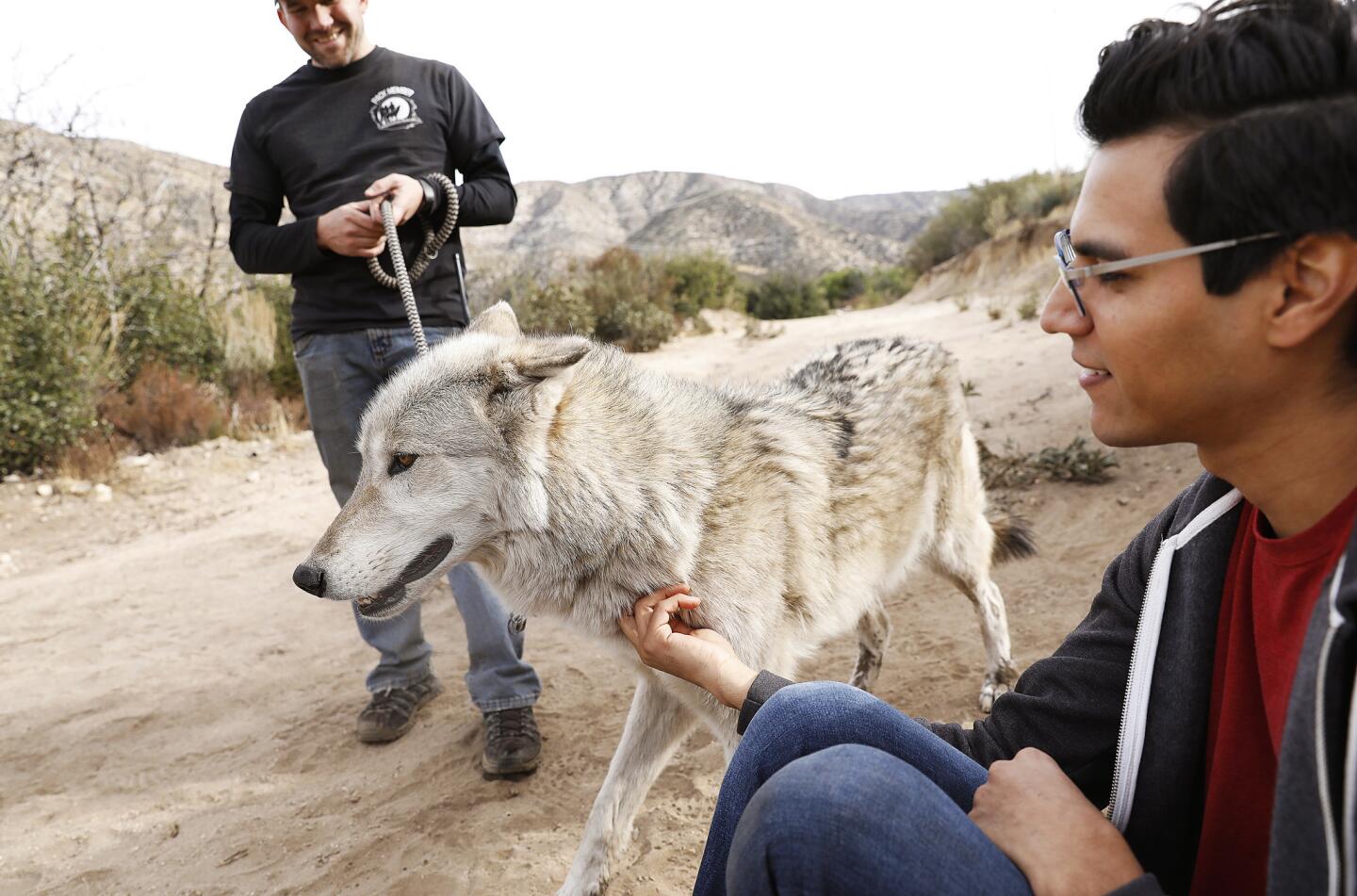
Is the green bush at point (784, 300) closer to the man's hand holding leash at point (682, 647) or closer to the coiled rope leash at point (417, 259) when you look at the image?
the coiled rope leash at point (417, 259)

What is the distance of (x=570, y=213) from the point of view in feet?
193

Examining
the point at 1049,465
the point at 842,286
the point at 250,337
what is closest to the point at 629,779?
the point at 1049,465

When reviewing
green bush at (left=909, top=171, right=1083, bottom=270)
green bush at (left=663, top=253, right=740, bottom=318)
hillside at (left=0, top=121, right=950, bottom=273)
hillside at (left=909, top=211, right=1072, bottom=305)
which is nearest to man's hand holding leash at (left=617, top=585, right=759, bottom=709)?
hillside at (left=0, top=121, right=950, bottom=273)

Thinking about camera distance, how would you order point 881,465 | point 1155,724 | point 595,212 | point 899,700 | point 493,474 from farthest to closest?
point 595,212 → point 899,700 → point 881,465 → point 493,474 → point 1155,724

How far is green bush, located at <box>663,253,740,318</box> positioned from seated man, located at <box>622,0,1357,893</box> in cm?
1588

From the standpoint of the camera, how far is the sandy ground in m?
2.67

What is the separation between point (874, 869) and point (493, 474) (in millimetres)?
1435

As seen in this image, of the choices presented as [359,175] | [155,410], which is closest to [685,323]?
[155,410]

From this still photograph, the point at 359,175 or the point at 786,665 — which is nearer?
the point at 786,665

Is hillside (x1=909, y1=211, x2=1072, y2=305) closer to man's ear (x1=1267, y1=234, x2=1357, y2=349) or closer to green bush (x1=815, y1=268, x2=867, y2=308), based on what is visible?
green bush (x1=815, y1=268, x2=867, y2=308)

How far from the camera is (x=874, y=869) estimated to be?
107cm

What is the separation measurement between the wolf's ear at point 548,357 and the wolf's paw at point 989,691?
2282mm

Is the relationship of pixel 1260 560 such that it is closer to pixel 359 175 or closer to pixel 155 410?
pixel 359 175

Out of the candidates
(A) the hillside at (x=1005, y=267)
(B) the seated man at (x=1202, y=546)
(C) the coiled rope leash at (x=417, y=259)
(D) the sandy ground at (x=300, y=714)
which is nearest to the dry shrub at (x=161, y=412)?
(D) the sandy ground at (x=300, y=714)
